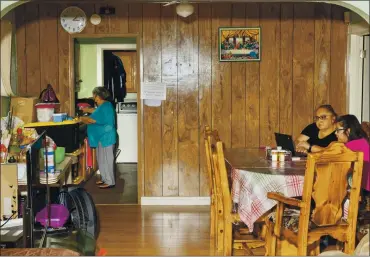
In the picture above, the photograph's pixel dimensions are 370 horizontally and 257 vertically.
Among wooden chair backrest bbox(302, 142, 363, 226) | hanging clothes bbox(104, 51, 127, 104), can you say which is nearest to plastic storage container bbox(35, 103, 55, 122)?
wooden chair backrest bbox(302, 142, 363, 226)

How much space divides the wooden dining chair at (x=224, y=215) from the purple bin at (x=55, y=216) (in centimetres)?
119

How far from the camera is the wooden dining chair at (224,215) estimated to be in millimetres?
4382

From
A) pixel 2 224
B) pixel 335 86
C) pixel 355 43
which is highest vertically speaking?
pixel 355 43

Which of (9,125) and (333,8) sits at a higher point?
(333,8)

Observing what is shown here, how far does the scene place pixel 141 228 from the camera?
5.84 m

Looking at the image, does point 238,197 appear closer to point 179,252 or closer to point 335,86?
point 179,252

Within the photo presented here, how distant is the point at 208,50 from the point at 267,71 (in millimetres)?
706

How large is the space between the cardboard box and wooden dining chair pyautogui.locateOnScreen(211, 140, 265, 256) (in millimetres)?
2154

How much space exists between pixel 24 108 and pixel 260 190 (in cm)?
289

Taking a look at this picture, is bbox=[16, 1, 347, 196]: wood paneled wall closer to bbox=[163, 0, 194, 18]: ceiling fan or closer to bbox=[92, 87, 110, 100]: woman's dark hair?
bbox=[163, 0, 194, 18]: ceiling fan

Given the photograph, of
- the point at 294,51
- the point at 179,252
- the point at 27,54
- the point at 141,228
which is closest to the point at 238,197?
the point at 179,252

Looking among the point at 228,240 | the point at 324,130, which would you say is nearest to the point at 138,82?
the point at 324,130

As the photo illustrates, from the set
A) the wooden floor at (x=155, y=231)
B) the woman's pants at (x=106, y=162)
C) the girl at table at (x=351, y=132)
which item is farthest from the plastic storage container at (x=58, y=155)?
the woman's pants at (x=106, y=162)

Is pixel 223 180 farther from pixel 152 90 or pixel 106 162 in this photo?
pixel 106 162
